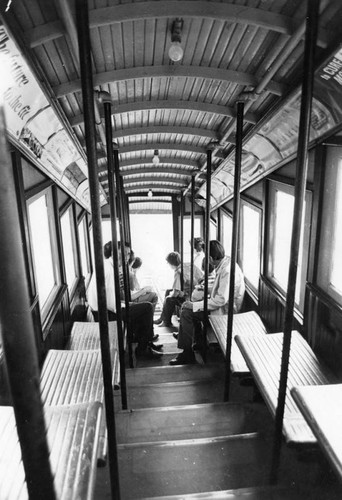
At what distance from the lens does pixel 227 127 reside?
4387mm

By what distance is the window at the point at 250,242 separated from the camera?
657 cm

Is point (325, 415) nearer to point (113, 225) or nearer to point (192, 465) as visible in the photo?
point (192, 465)

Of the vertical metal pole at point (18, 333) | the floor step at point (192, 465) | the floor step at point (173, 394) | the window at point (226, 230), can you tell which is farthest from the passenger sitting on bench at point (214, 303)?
the vertical metal pole at point (18, 333)

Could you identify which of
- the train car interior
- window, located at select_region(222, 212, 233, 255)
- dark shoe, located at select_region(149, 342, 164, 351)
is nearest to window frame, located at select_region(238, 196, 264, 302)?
the train car interior

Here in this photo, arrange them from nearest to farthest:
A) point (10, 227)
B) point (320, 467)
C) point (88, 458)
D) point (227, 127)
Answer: point (10, 227), point (88, 458), point (320, 467), point (227, 127)

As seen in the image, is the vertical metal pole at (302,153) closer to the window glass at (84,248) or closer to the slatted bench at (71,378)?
the slatted bench at (71,378)

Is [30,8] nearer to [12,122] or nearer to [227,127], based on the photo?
[12,122]

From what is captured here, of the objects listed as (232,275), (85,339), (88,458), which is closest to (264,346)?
(232,275)

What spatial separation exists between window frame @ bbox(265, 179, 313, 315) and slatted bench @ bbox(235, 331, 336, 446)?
70 centimetres

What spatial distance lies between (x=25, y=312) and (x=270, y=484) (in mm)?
2505

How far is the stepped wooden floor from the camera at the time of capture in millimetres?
2529

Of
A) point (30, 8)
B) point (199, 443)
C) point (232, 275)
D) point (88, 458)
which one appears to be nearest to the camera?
point (88, 458)

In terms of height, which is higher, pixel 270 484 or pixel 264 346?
pixel 264 346

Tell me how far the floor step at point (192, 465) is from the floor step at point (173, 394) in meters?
1.04
